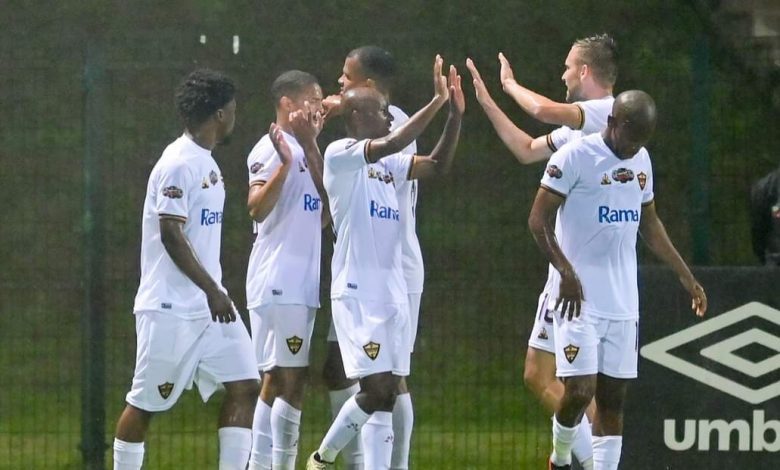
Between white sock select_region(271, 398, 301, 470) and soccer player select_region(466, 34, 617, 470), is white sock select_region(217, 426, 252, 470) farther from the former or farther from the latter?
soccer player select_region(466, 34, 617, 470)

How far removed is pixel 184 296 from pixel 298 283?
985mm

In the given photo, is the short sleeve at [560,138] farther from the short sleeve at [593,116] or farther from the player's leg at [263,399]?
the player's leg at [263,399]

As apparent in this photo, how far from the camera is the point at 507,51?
12.5m

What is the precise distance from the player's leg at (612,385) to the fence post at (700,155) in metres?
1.70

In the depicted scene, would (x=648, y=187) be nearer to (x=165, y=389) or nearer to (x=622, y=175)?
(x=622, y=175)

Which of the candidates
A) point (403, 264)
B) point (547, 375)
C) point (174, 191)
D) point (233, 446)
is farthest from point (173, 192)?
point (547, 375)

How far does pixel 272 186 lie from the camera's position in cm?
825

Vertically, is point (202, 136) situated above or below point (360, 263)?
above

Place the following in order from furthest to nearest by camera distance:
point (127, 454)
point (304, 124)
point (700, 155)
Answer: point (700, 155)
point (304, 124)
point (127, 454)

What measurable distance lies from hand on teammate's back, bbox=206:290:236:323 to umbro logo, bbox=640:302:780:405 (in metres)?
2.96

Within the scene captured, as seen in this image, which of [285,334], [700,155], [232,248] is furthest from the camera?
[232,248]

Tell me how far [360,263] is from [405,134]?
70cm

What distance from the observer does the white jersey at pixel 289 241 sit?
8.42 meters

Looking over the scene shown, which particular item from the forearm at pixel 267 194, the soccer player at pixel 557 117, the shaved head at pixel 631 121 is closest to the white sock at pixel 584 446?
the soccer player at pixel 557 117
